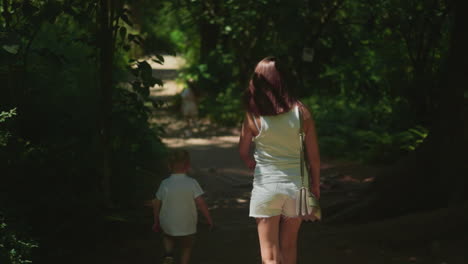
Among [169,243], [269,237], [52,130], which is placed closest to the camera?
[269,237]

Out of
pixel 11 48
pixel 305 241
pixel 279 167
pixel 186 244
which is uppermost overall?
pixel 11 48

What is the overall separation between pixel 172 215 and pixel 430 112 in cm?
939

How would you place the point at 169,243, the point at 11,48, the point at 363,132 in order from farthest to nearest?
the point at 363,132 → the point at 11,48 → the point at 169,243

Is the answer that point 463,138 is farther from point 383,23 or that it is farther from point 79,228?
point 383,23

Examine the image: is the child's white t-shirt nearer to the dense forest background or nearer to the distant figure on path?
the distant figure on path

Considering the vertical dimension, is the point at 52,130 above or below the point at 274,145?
below

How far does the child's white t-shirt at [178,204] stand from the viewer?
205 inches

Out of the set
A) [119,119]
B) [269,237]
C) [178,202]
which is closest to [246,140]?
[269,237]

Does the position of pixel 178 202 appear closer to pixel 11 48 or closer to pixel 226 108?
pixel 11 48

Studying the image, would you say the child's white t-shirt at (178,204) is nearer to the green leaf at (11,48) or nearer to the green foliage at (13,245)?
the green foliage at (13,245)

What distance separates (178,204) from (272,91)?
1461 mm

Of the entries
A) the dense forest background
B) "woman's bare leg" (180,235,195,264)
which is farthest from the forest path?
"woman's bare leg" (180,235,195,264)

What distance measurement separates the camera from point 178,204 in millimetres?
5203

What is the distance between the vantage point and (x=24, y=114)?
6664mm
